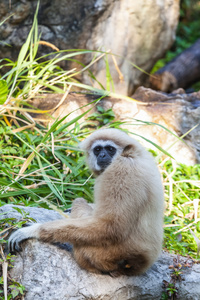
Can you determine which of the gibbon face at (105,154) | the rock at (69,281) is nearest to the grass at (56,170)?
the gibbon face at (105,154)

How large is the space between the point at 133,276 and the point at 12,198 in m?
1.94

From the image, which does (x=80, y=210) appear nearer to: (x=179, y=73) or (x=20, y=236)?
(x=20, y=236)

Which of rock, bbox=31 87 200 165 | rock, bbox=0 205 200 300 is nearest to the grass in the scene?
rock, bbox=31 87 200 165

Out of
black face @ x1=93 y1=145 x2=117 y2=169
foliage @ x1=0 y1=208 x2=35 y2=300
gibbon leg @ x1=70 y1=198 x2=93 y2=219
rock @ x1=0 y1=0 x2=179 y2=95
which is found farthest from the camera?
rock @ x1=0 y1=0 x2=179 y2=95

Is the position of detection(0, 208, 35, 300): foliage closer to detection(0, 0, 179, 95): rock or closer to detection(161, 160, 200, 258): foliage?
detection(161, 160, 200, 258): foliage

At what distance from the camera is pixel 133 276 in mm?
3645

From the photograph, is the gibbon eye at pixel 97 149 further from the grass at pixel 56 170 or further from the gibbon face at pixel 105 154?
the grass at pixel 56 170

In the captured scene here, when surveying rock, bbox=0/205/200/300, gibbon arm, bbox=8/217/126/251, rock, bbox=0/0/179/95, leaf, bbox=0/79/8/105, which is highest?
rock, bbox=0/0/179/95

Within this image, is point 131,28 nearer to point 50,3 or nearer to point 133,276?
point 50,3

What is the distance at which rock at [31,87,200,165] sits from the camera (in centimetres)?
670

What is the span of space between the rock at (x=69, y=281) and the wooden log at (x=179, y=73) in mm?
7283

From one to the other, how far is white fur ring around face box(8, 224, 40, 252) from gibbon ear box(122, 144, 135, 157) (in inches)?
40.4

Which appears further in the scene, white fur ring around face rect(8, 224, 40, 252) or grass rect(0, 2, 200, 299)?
grass rect(0, 2, 200, 299)

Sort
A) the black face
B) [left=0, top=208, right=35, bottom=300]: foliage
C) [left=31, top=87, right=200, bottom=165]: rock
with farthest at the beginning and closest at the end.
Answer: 1. [left=31, top=87, right=200, bottom=165]: rock
2. the black face
3. [left=0, top=208, right=35, bottom=300]: foliage
